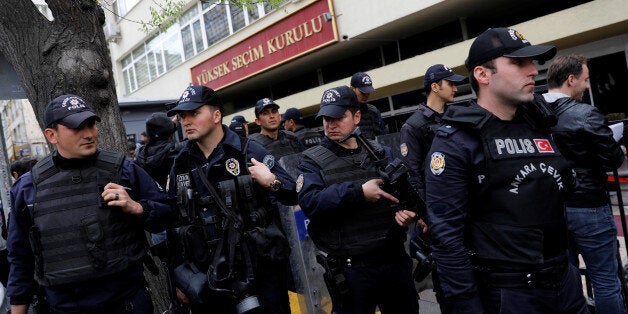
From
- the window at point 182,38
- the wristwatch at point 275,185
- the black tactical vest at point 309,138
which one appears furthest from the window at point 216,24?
the wristwatch at point 275,185

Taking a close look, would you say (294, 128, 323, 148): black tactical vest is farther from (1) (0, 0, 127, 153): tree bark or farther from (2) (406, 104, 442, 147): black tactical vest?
(1) (0, 0, 127, 153): tree bark

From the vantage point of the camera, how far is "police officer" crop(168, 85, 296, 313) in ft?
8.78

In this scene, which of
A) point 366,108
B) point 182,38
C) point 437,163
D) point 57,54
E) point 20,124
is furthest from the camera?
point 20,124

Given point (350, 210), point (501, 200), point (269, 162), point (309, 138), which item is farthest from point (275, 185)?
point (309, 138)

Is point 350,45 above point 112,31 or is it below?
below

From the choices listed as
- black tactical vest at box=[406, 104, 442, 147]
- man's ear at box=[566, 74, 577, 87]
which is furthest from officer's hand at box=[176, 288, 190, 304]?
man's ear at box=[566, 74, 577, 87]

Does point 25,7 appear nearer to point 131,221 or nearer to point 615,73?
point 131,221

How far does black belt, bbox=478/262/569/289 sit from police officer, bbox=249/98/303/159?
407cm

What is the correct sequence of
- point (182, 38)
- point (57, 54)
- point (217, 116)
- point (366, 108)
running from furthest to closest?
point (182, 38) < point (366, 108) < point (57, 54) < point (217, 116)

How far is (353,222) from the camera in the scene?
2.88 m

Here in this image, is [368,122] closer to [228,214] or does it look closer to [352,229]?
[352,229]

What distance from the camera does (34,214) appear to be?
2.63 metres

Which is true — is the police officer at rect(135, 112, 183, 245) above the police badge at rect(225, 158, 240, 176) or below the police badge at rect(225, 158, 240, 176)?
above

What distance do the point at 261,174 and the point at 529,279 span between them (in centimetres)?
160
